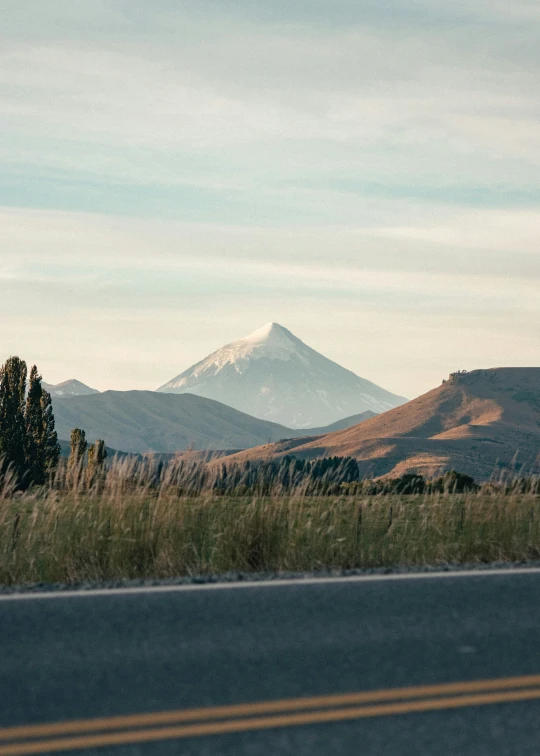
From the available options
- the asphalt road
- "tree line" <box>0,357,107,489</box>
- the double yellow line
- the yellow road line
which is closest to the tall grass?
the asphalt road

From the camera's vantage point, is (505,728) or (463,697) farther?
(463,697)

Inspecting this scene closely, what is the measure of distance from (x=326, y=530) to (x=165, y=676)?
5263mm

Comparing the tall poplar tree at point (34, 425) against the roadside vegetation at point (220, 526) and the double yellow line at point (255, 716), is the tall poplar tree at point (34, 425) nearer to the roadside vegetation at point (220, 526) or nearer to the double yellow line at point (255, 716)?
the roadside vegetation at point (220, 526)

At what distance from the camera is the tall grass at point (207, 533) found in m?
9.17

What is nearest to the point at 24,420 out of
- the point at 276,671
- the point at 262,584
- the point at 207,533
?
the point at 207,533

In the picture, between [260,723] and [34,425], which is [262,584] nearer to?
[260,723]

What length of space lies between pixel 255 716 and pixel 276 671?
769 millimetres

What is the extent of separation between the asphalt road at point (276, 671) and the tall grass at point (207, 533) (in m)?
1.86

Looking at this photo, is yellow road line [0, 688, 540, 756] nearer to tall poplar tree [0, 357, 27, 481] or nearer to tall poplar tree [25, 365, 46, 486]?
tall poplar tree [0, 357, 27, 481]

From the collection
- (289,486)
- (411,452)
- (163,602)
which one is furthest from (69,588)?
(411,452)

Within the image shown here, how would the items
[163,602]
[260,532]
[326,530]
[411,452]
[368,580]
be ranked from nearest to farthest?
[163,602], [368,580], [260,532], [326,530], [411,452]

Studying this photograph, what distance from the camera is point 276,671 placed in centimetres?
534

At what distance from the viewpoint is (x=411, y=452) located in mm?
181000

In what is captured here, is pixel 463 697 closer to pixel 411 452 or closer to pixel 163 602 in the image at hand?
pixel 163 602
